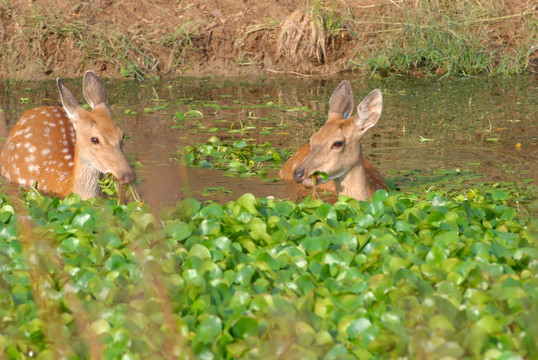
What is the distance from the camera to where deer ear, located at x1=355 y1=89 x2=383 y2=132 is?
670 centimetres

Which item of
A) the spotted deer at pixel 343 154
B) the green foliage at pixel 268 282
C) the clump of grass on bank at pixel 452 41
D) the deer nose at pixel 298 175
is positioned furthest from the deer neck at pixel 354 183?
the clump of grass on bank at pixel 452 41

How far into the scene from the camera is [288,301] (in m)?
4.10

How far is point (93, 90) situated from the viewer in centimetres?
705

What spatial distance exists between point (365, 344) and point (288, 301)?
19.1 inches

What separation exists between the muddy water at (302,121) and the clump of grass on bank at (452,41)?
0.94 feet

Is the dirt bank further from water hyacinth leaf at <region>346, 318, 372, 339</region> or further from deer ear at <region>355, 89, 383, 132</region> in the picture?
water hyacinth leaf at <region>346, 318, 372, 339</region>

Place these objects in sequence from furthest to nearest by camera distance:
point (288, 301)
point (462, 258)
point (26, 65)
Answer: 1. point (26, 65)
2. point (462, 258)
3. point (288, 301)

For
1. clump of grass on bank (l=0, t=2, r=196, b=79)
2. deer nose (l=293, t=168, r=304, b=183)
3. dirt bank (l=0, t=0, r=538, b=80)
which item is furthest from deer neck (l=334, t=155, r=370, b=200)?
clump of grass on bank (l=0, t=2, r=196, b=79)

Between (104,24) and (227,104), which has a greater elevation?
(104,24)

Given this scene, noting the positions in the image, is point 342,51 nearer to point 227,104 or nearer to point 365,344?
point 227,104

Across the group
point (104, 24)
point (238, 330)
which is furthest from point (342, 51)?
point (238, 330)

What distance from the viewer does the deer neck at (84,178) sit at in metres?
6.84

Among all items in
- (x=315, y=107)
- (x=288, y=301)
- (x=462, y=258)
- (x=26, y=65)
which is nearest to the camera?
(x=288, y=301)

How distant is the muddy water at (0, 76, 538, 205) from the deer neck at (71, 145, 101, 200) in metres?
0.44
